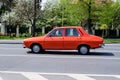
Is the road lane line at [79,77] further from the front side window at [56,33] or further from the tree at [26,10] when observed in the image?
the tree at [26,10]

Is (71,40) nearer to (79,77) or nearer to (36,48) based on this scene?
(36,48)

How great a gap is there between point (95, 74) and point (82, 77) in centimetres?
86

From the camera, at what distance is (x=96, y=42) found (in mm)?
19469

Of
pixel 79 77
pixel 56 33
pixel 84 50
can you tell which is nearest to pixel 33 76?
pixel 79 77

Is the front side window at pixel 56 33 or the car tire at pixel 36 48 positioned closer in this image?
the front side window at pixel 56 33

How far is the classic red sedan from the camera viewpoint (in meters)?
19.5

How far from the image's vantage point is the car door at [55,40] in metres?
19.8

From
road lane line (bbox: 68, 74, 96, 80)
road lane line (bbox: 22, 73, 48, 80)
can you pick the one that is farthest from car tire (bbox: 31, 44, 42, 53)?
road lane line (bbox: 68, 74, 96, 80)

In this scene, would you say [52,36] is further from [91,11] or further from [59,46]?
[91,11]

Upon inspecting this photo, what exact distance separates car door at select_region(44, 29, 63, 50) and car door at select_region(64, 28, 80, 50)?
0.92ft

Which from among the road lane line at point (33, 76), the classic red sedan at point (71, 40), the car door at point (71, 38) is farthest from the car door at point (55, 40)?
the road lane line at point (33, 76)

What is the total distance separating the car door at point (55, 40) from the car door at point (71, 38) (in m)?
0.28

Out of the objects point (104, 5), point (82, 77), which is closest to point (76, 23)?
point (104, 5)

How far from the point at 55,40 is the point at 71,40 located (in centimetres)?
90
